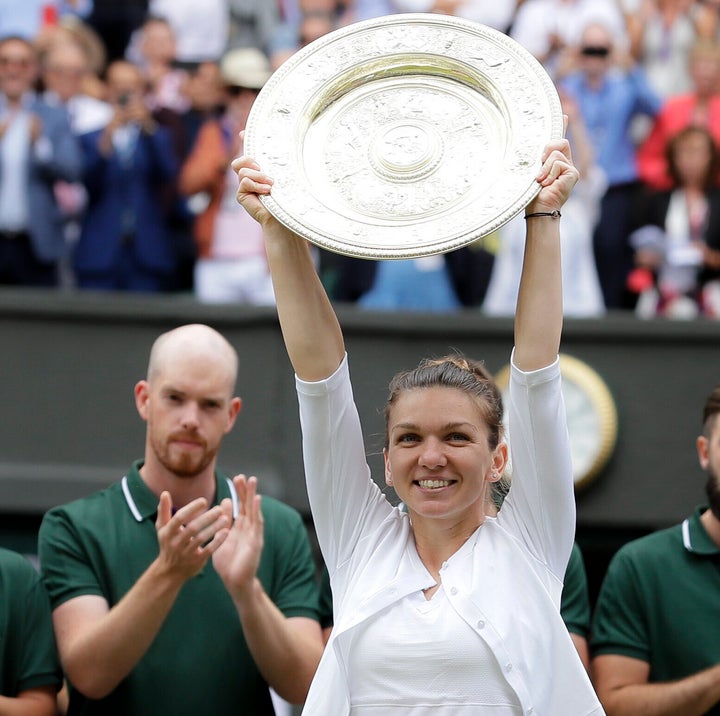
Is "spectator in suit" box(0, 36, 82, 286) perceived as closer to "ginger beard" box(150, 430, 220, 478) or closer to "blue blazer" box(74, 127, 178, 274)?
"blue blazer" box(74, 127, 178, 274)

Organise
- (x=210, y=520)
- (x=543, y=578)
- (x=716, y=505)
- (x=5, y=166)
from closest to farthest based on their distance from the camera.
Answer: (x=543, y=578) < (x=210, y=520) < (x=716, y=505) < (x=5, y=166)

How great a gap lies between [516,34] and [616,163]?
886 mm

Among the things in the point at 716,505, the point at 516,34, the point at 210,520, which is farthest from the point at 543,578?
the point at 516,34

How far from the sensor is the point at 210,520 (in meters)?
3.58

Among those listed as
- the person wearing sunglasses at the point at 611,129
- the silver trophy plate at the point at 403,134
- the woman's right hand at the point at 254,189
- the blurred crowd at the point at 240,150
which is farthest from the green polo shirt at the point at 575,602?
the person wearing sunglasses at the point at 611,129

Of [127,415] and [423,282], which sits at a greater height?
[423,282]

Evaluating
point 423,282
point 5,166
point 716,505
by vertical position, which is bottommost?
point 716,505

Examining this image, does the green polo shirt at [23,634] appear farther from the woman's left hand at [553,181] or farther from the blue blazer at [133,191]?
the blue blazer at [133,191]

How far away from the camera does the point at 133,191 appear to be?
23.7ft

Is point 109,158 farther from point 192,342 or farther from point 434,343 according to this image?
point 192,342

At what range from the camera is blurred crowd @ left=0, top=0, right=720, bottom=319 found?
712cm

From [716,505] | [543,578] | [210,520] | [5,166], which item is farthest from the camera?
[5,166]

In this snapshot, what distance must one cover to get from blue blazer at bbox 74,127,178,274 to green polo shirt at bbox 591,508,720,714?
378 cm

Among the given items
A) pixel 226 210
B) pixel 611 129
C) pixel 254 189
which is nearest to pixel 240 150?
pixel 226 210
